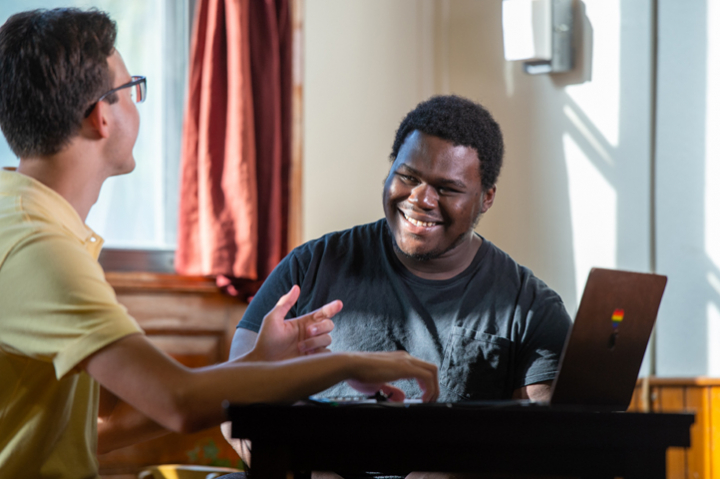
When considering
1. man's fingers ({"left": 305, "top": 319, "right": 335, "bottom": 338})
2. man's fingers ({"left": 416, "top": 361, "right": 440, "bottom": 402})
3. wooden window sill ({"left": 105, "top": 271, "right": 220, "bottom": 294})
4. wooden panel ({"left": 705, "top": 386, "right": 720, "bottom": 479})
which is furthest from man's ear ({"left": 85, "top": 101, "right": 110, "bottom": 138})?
wooden panel ({"left": 705, "top": 386, "right": 720, "bottom": 479})

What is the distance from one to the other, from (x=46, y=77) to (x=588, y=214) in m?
2.36

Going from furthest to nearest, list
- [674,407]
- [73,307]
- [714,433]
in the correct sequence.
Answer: [674,407], [714,433], [73,307]

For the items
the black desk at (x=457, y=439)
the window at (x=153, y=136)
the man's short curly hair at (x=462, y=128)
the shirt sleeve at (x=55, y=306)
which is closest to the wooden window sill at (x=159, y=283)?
the window at (x=153, y=136)

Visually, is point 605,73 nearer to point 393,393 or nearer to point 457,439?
point 393,393

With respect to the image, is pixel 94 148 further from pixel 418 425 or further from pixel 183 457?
pixel 183 457

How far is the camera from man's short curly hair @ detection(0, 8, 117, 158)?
112 centimetres

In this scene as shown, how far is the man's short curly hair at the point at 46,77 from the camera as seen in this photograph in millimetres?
1120

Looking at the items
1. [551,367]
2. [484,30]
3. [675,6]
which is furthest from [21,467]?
[484,30]

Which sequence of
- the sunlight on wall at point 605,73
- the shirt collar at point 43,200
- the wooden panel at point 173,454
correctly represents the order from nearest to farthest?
the shirt collar at point 43,200 < the sunlight on wall at point 605,73 < the wooden panel at point 173,454

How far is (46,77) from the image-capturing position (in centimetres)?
112

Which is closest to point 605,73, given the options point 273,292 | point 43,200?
point 273,292

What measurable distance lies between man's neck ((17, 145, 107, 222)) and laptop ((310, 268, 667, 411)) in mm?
462

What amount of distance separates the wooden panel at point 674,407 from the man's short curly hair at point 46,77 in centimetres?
227

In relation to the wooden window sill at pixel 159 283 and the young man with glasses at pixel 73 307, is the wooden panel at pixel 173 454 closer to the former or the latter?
the wooden window sill at pixel 159 283
